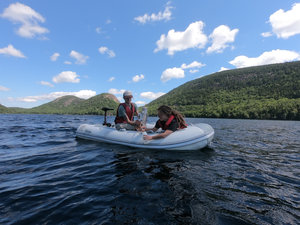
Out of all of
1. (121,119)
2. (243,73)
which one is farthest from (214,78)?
(121,119)

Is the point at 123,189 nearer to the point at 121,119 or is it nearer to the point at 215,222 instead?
the point at 215,222

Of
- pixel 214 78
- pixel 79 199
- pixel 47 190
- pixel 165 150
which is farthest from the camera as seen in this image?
pixel 214 78

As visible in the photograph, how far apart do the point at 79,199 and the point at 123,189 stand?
0.87 meters

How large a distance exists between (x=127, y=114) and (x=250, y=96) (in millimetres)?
127996

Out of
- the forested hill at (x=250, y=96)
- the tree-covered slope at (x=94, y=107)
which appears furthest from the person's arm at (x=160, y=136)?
the tree-covered slope at (x=94, y=107)

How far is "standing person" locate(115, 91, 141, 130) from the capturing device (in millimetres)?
6598

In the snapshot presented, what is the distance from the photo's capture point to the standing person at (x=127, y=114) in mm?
6598

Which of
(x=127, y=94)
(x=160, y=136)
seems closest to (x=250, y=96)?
(x=160, y=136)

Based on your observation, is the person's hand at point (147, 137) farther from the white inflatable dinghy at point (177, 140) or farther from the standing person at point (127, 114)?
the standing person at point (127, 114)

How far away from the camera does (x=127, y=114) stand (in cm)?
703

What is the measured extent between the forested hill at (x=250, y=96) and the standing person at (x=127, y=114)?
233 ft

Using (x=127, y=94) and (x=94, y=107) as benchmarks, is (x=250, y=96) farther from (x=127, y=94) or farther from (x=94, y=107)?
(x=94, y=107)

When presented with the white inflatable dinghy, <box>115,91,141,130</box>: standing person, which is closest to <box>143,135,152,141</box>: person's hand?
the white inflatable dinghy

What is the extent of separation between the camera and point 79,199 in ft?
8.93
